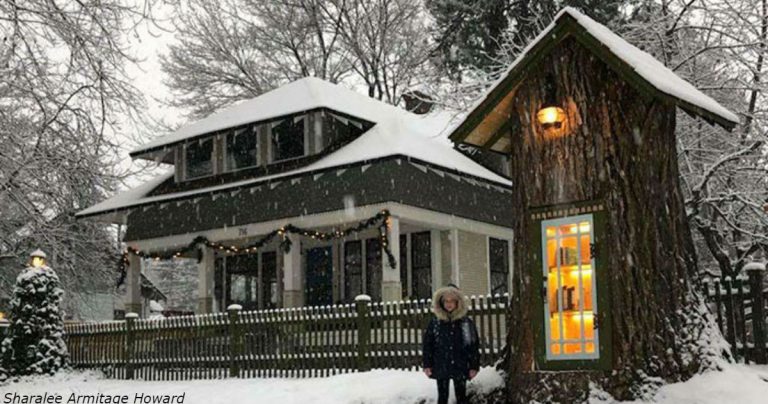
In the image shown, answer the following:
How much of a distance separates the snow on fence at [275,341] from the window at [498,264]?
258 inches

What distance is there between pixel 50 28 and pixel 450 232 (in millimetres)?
13538

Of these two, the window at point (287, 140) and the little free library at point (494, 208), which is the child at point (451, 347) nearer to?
the little free library at point (494, 208)

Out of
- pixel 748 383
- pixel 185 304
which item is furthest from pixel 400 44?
pixel 185 304

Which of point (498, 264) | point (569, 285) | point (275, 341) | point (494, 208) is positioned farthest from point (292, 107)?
point (569, 285)

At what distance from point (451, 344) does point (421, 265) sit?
37.1 ft

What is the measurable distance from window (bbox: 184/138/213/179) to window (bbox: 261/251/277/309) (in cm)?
283

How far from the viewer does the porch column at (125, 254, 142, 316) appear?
78.2 ft

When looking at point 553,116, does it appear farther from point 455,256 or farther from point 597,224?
point 455,256

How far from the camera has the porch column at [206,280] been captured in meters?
22.5

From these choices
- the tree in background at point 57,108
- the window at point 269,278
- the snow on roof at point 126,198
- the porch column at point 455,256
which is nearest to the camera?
the tree in background at point 57,108

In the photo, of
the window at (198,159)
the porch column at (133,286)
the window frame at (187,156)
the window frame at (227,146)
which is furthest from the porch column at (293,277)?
the porch column at (133,286)

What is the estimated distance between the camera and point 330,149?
821 inches

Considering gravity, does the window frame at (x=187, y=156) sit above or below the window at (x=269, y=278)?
above

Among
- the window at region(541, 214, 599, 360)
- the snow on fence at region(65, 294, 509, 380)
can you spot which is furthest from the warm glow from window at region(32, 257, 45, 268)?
the window at region(541, 214, 599, 360)
